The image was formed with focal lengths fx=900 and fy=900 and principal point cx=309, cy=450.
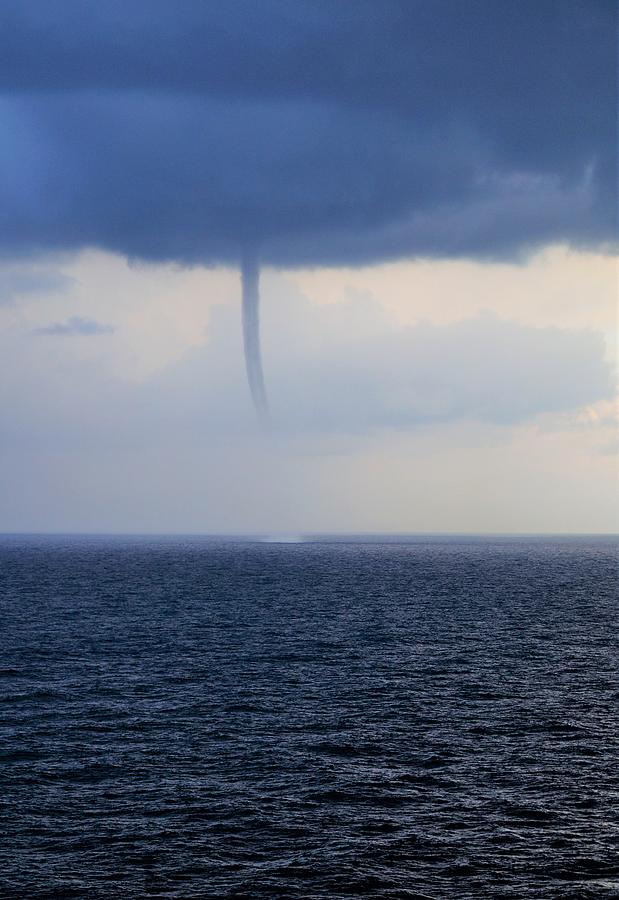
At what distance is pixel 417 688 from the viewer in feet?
220

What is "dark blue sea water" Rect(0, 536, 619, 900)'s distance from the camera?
115 feet

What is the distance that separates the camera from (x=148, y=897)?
32594 millimetres

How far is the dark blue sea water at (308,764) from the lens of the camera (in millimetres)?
35000

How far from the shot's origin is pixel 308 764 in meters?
47.9

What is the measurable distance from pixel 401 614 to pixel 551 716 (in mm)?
61770

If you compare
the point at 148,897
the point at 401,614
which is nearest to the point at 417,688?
the point at 148,897

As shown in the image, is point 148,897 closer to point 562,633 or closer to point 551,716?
point 551,716

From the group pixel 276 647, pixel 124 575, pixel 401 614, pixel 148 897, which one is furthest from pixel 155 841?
pixel 124 575

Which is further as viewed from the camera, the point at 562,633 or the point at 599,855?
the point at 562,633

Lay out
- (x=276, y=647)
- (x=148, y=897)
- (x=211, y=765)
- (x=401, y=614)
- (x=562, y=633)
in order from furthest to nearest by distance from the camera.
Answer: (x=401, y=614), (x=562, y=633), (x=276, y=647), (x=211, y=765), (x=148, y=897)

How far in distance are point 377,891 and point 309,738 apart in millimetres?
19389

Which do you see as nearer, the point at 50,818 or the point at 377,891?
the point at 377,891

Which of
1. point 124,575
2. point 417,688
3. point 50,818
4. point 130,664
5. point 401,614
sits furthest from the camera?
point 124,575

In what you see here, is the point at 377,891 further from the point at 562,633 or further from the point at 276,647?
the point at 562,633
